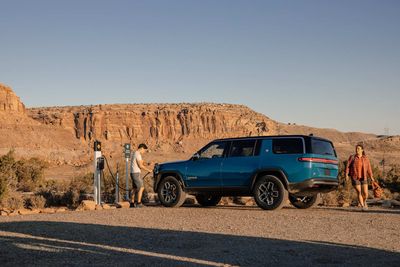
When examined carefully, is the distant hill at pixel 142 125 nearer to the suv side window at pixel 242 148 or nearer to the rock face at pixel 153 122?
the rock face at pixel 153 122

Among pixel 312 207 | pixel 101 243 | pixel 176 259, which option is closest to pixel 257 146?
pixel 312 207

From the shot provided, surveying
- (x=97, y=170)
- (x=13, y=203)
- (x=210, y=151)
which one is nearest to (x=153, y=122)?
(x=13, y=203)

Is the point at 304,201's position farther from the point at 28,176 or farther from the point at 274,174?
the point at 28,176

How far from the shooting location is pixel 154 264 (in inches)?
302

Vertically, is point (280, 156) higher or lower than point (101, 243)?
higher

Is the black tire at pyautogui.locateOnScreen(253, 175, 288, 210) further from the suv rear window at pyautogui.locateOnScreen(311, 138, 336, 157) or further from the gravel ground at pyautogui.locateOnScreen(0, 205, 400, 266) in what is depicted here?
the suv rear window at pyautogui.locateOnScreen(311, 138, 336, 157)

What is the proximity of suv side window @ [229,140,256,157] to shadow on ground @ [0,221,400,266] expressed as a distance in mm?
5088

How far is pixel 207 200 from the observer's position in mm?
17719

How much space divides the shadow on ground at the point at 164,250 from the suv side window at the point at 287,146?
495 centimetres

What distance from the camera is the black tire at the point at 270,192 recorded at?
14.8 m

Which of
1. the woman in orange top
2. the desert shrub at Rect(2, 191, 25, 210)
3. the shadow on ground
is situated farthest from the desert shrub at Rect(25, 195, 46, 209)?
the woman in orange top

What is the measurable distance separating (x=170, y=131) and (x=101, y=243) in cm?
10732

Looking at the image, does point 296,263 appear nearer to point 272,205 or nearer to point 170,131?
point 272,205

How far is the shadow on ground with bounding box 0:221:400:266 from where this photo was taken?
798cm
